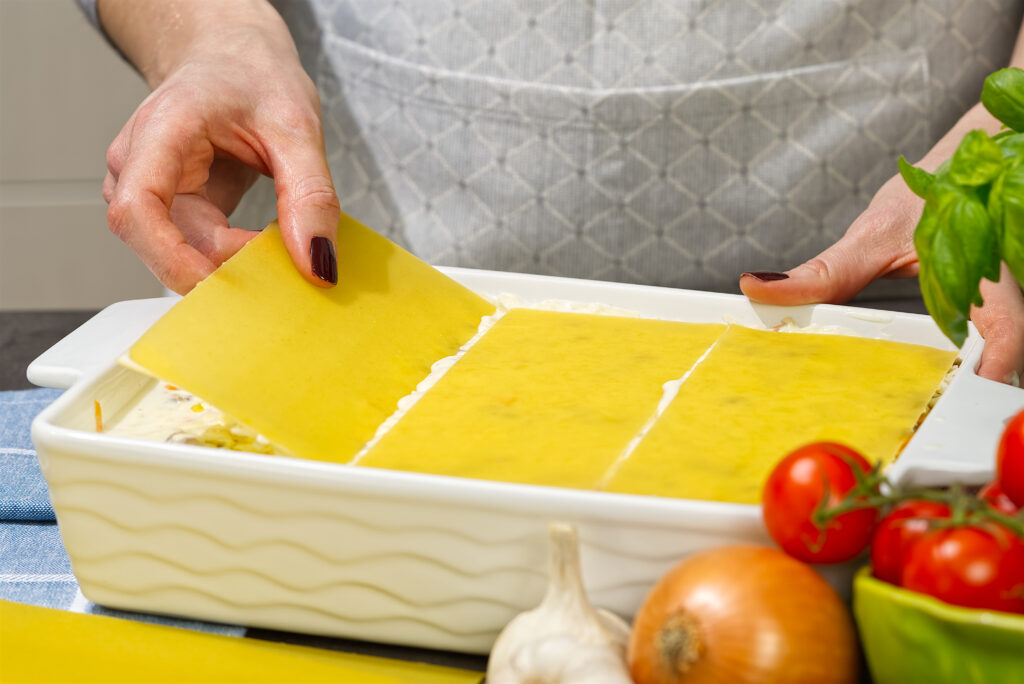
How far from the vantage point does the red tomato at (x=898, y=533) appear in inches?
21.2

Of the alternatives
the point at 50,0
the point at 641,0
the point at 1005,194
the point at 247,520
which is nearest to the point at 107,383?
the point at 247,520

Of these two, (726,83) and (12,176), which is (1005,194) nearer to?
(726,83)

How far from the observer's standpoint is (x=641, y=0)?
1.26 meters

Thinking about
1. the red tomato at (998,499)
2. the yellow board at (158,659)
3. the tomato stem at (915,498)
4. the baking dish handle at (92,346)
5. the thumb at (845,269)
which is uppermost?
the tomato stem at (915,498)

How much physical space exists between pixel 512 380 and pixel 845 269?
0.43 m

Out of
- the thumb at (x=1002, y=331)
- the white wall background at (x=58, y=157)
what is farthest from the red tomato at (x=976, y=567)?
the white wall background at (x=58, y=157)

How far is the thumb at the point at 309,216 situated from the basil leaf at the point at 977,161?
0.53 metres

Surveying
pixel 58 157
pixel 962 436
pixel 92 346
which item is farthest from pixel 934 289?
pixel 58 157

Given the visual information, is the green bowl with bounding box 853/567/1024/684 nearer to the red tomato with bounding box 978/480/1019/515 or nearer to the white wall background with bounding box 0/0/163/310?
the red tomato with bounding box 978/480/1019/515

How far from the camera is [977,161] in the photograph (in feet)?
1.99

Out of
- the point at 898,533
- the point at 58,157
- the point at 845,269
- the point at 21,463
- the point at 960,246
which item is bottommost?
the point at 58,157

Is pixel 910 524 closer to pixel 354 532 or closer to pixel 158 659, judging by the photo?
pixel 354 532

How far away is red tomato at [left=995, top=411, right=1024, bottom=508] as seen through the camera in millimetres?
567

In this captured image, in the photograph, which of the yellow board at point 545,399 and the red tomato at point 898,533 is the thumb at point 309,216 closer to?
the yellow board at point 545,399
